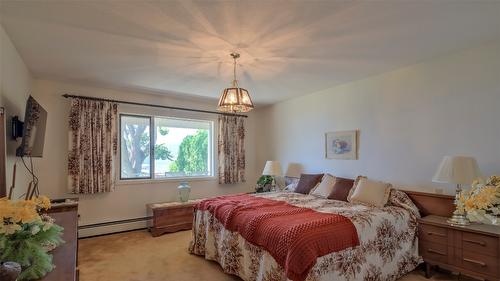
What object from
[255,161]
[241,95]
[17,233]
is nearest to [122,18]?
[241,95]

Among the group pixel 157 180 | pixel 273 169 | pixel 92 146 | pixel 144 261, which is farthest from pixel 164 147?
pixel 144 261

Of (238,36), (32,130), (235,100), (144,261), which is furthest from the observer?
(144,261)

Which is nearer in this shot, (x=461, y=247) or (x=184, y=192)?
(x=461, y=247)

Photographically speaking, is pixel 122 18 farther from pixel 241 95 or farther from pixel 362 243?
pixel 362 243

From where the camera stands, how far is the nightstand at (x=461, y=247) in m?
2.36

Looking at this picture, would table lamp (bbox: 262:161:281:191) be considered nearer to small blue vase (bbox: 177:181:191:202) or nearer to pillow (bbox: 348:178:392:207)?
small blue vase (bbox: 177:181:191:202)

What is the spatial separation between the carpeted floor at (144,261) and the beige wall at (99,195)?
0.45 m

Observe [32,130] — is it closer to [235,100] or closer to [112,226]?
[235,100]

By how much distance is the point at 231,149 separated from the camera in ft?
18.2

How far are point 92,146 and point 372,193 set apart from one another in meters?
4.10

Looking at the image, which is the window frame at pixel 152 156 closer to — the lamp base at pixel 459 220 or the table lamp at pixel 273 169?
the table lamp at pixel 273 169

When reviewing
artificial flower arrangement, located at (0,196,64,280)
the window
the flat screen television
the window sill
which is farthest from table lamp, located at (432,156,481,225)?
the flat screen television

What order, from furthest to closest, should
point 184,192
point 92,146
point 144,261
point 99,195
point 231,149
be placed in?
point 231,149, point 184,192, point 99,195, point 92,146, point 144,261

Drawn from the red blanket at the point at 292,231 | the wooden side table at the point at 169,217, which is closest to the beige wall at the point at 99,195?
the wooden side table at the point at 169,217
